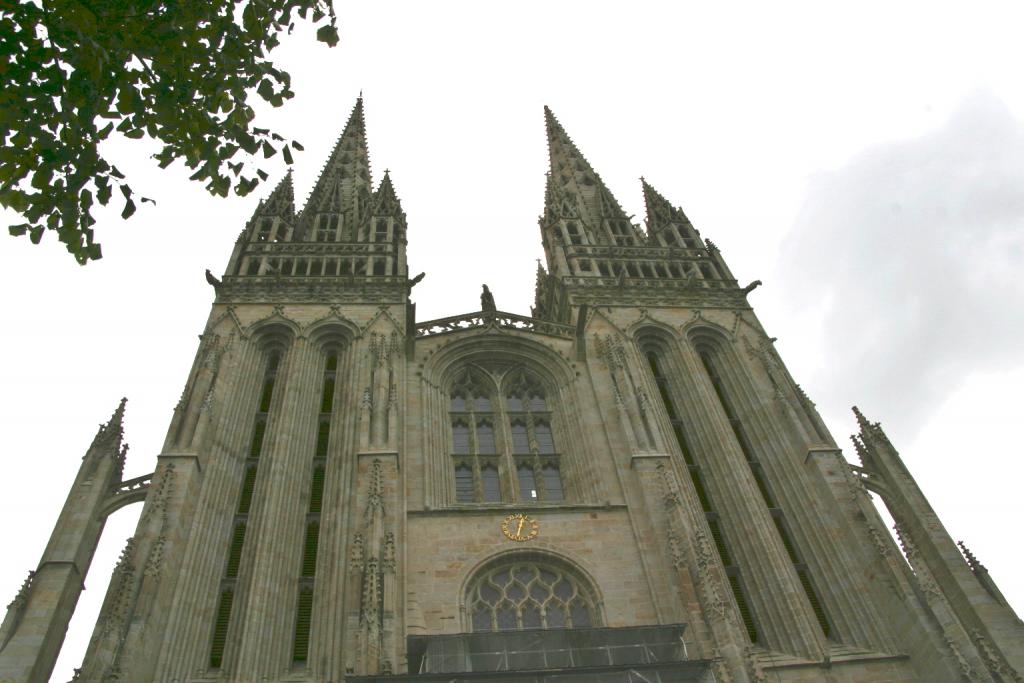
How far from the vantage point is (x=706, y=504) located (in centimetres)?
2178

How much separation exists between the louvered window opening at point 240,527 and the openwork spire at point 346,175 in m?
11.4

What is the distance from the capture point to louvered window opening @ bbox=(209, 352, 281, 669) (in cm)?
1752

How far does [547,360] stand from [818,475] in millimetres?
8455

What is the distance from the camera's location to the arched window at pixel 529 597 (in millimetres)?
18016

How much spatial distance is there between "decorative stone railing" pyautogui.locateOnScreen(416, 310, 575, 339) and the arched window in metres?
8.95

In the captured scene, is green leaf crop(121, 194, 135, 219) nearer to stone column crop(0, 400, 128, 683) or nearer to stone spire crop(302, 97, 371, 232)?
stone column crop(0, 400, 128, 683)

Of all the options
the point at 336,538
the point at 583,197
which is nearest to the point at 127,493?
the point at 336,538

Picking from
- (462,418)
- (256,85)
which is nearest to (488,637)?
(462,418)

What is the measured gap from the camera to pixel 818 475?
21.0 m

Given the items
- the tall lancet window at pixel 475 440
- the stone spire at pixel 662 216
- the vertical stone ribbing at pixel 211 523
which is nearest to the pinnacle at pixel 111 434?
the vertical stone ribbing at pixel 211 523

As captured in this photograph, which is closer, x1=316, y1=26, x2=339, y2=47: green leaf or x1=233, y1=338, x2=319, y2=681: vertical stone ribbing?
x1=316, y1=26, x2=339, y2=47: green leaf

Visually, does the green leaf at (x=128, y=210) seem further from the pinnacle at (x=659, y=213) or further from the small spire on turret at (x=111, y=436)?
the pinnacle at (x=659, y=213)

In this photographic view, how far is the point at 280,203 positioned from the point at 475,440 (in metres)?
15.3

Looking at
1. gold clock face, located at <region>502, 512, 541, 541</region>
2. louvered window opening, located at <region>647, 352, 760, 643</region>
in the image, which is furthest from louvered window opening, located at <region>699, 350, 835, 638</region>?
gold clock face, located at <region>502, 512, 541, 541</region>
